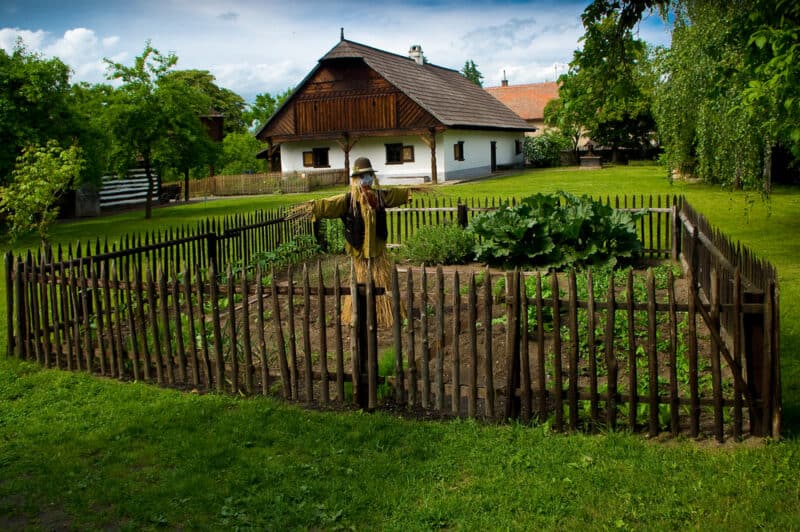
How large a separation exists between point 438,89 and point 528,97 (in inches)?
1134

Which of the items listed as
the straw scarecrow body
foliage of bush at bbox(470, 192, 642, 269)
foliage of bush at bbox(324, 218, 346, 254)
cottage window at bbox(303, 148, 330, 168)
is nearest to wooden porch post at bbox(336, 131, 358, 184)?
cottage window at bbox(303, 148, 330, 168)

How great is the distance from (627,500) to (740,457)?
924 millimetres

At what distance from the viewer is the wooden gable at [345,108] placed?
118 feet

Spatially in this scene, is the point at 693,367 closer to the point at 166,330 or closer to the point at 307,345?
the point at 307,345

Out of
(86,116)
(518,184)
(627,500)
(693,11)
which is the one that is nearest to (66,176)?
(86,116)

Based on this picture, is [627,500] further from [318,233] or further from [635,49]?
[318,233]

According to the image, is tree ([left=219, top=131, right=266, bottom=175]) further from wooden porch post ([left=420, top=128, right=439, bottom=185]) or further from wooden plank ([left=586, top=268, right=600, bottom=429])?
wooden plank ([left=586, top=268, right=600, bottom=429])

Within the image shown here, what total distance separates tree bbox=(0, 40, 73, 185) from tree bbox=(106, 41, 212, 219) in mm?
1898

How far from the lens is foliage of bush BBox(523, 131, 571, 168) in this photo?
160ft

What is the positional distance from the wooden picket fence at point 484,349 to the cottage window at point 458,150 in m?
30.8

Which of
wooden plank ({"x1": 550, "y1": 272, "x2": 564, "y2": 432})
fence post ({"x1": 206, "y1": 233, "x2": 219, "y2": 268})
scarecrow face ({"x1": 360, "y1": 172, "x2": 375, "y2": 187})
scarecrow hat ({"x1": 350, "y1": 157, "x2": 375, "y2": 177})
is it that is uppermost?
scarecrow hat ({"x1": 350, "y1": 157, "x2": 375, "y2": 177})

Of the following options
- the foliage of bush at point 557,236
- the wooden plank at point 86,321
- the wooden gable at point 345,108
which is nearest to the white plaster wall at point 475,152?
the wooden gable at point 345,108

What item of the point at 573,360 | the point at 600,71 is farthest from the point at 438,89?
the point at 573,360

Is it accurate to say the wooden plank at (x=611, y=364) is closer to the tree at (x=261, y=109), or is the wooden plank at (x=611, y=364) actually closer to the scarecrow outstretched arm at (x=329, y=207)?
the scarecrow outstretched arm at (x=329, y=207)
